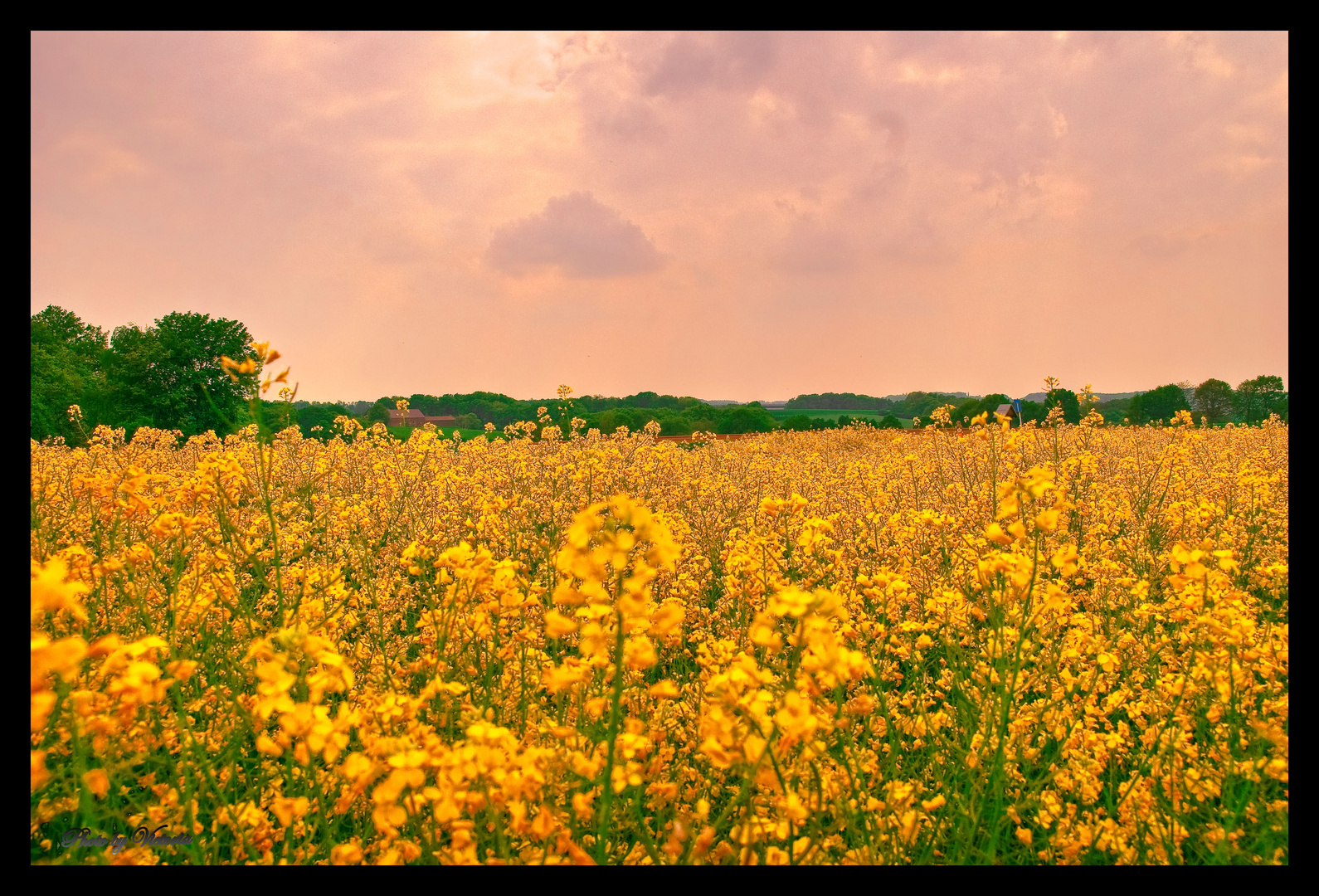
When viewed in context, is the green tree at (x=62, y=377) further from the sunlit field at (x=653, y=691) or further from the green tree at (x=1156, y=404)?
the green tree at (x=1156, y=404)

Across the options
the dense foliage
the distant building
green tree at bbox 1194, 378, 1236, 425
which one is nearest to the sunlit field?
the distant building

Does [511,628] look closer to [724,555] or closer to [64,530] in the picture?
[724,555]

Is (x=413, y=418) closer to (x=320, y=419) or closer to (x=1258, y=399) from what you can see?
(x=320, y=419)

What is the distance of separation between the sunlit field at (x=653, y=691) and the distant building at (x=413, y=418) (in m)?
3.87

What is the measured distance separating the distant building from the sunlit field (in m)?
3.87

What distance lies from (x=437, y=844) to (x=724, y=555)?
2.92m

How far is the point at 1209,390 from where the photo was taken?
24438 mm

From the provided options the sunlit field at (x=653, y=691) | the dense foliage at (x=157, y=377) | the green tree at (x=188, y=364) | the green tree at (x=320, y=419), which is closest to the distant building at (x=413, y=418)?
the green tree at (x=320, y=419)

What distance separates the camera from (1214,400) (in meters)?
23.9

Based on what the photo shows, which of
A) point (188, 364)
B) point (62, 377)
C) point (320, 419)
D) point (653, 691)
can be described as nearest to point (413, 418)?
point (320, 419)

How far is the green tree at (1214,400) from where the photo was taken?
22.2 metres

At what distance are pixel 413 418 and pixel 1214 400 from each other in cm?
2855
